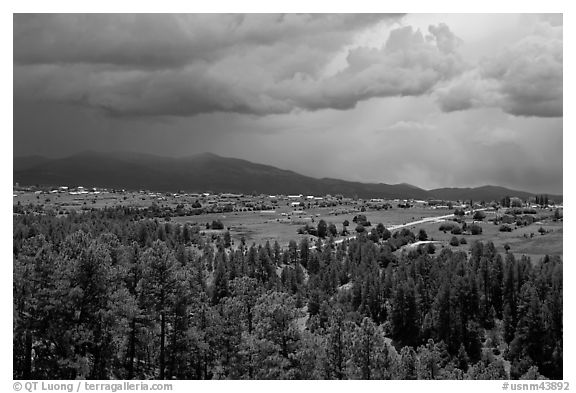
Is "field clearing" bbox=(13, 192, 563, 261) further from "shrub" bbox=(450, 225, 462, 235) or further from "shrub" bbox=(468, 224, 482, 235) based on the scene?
"shrub" bbox=(468, 224, 482, 235)

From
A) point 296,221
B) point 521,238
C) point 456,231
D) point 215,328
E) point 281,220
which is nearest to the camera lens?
point 215,328

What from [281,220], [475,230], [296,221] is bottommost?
[475,230]

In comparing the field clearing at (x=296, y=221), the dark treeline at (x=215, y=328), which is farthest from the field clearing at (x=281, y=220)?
the dark treeline at (x=215, y=328)

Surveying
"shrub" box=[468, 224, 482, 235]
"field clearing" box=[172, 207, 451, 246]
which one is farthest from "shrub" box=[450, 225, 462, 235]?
"field clearing" box=[172, 207, 451, 246]

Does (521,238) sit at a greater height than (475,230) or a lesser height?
lesser

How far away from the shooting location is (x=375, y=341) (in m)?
29.0

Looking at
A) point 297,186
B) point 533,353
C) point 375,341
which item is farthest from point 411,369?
point 297,186

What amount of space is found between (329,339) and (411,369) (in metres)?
6.87

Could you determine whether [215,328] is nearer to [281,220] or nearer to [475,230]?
[475,230]

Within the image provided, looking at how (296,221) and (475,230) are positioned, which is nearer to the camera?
(475,230)

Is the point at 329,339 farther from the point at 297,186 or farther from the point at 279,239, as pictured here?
the point at 297,186

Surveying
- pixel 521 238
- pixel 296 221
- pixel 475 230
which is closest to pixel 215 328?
pixel 521 238

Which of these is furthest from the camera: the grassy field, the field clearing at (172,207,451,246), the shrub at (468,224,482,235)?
the field clearing at (172,207,451,246)

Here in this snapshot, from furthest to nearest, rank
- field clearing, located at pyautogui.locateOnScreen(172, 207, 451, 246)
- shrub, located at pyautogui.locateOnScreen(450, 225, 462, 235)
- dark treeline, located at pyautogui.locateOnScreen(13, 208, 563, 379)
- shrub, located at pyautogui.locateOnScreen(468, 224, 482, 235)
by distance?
shrub, located at pyautogui.locateOnScreen(450, 225, 462, 235) → field clearing, located at pyautogui.locateOnScreen(172, 207, 451, 246) → shrub, located at pyautogui.locateOnScreen(468, 224, 482, 235) → dark treeline, located at pyautogui.locateOnScreen(13, 208, 563, 379)
